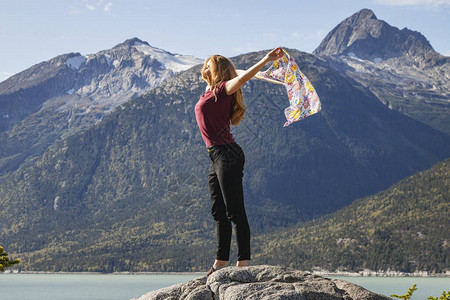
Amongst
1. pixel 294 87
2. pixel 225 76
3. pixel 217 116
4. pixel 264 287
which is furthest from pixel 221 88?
pixel 264 287

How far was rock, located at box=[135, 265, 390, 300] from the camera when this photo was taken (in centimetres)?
1060

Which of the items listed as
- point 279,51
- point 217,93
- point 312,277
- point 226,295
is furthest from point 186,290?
point 279,51

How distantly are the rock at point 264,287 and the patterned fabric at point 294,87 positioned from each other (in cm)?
350

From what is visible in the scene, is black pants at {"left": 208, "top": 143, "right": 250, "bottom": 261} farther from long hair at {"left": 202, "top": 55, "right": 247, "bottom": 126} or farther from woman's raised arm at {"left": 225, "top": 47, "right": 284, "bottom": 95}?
woman's raised arm at {"left": 225, "top": 47, "right": 284, "bottom": 95}

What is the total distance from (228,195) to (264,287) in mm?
1806

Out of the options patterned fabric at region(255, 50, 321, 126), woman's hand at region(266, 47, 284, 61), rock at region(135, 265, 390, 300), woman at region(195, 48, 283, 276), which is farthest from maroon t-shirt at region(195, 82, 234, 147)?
rock at region(135, 265, 390, 300)

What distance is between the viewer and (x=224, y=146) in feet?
39.1

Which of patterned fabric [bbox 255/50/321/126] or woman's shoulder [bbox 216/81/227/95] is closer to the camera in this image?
woman's shoulder [bbox 216/81/227/95]

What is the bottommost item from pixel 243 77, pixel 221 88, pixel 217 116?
pixel 217 116

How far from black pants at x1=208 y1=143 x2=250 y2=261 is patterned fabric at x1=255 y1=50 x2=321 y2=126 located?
2.21 m

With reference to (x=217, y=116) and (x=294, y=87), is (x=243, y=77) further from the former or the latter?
(x=294, y=87)

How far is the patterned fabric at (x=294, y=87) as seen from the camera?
13.7m

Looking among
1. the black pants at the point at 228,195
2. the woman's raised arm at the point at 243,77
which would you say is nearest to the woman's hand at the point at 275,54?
the woman's raised arm at the point at 243,77

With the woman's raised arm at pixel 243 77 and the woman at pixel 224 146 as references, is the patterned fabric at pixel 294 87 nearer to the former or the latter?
the woman at pixel 224 146
